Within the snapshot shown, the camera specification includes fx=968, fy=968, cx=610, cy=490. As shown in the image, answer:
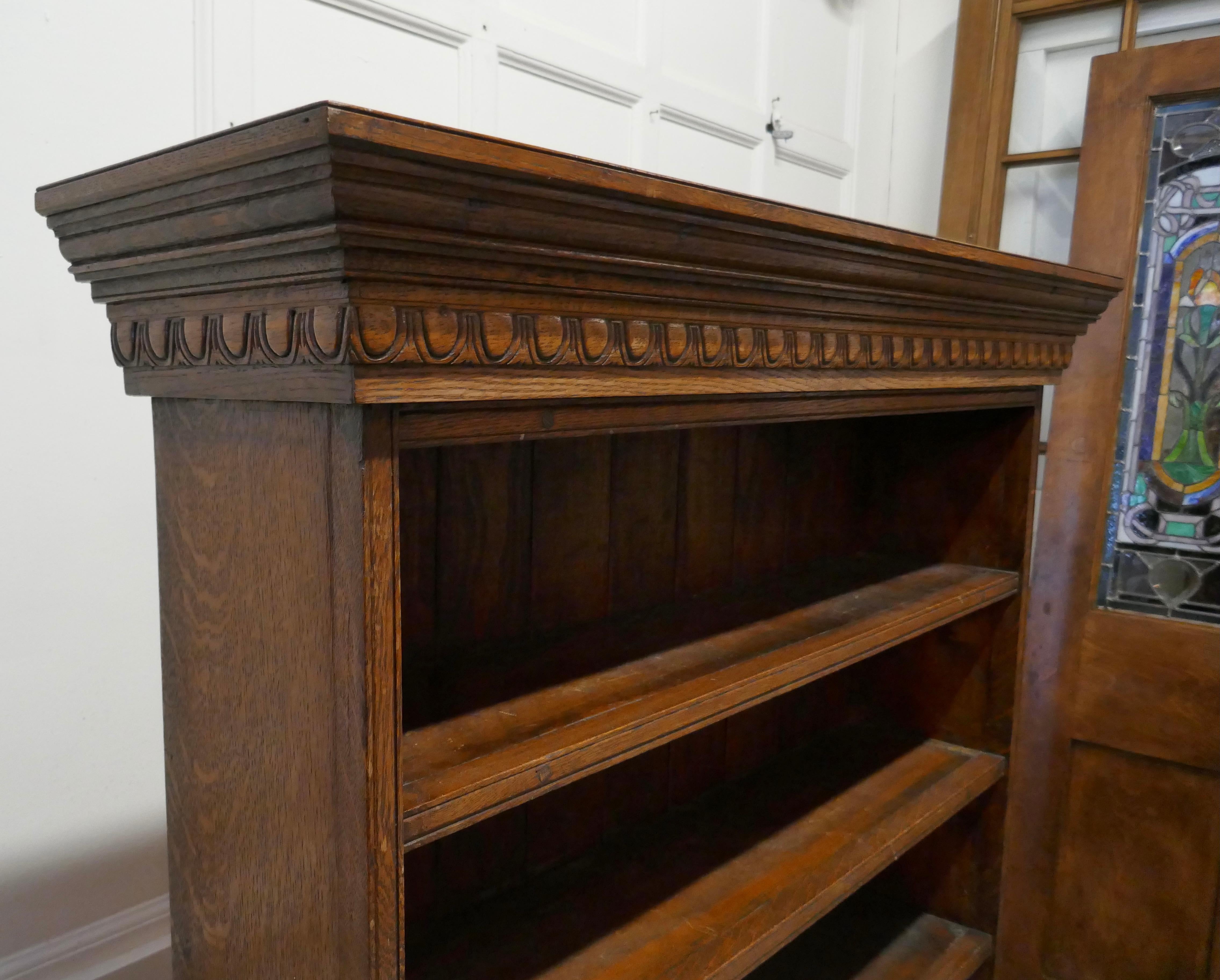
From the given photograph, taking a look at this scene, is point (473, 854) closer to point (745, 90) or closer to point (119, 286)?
point (119, 286)

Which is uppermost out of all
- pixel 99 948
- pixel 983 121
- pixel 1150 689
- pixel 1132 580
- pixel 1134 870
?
pixel 983 121

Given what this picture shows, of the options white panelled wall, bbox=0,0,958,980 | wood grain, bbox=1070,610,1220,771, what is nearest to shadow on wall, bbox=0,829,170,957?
white panelled wall, bbox=0,0,958,980

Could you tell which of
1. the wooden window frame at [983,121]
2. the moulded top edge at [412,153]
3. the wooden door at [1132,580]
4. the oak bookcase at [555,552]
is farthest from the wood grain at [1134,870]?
the moulded top edge at [412,153]

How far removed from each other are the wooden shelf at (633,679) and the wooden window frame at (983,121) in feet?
3.27

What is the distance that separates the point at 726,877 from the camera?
3.81ft

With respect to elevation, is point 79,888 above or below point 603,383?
below

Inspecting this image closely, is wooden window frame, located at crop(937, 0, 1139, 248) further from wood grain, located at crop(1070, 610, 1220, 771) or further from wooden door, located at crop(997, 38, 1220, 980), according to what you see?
wood grain, located at crop(1070, 610, 1220, 771)

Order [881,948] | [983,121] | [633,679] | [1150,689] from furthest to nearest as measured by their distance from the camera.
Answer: [983,121], [1150,689], [881,948], [633,679]

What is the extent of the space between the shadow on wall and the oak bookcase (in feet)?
1.19

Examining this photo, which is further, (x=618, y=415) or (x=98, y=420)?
(x=98, y=420)

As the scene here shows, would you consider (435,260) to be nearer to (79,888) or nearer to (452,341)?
(452,341)

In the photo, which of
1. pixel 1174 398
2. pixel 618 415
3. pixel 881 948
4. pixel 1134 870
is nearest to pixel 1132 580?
pixel 1174 398

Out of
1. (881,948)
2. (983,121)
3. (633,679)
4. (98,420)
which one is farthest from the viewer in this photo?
(983,121)

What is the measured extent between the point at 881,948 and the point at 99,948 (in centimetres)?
107
